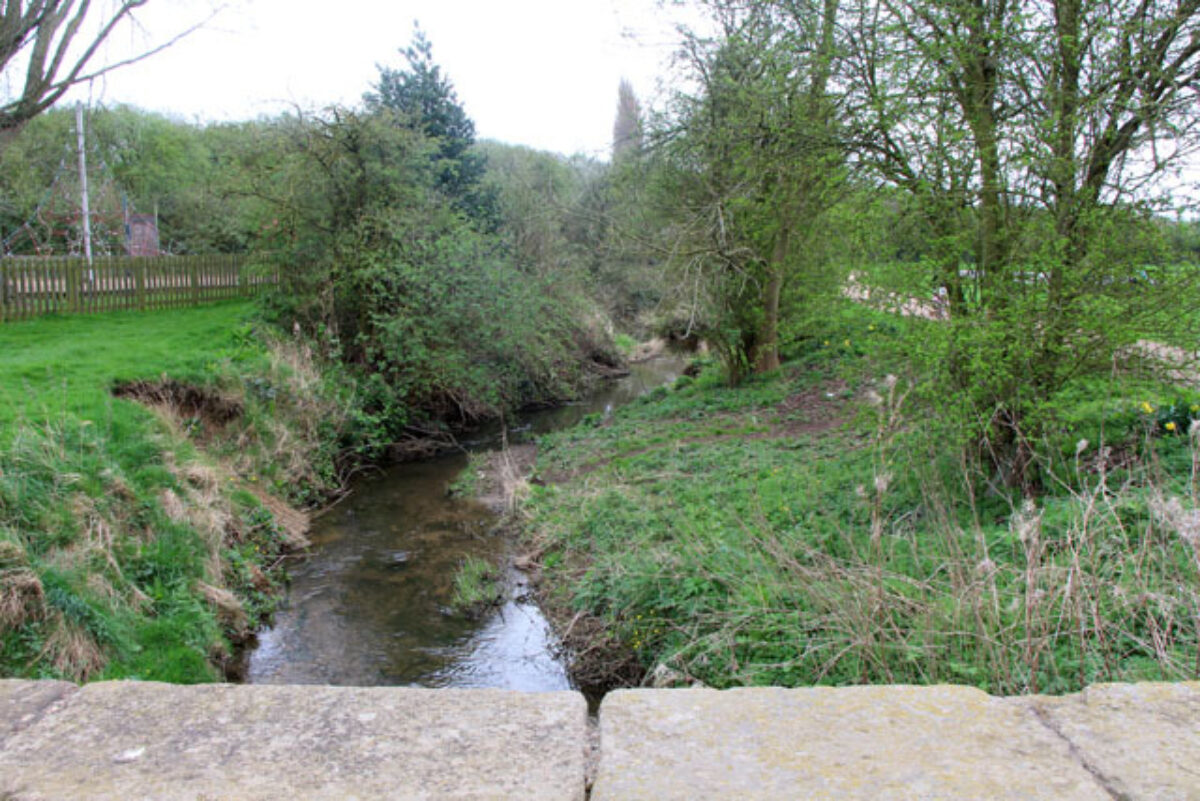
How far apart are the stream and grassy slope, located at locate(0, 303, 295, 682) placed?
1.88 feet

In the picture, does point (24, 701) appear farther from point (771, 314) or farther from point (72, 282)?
point (72, 282)

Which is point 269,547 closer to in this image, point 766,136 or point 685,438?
point 685,438

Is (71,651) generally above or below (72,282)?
below

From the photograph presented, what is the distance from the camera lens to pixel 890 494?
6961 mm

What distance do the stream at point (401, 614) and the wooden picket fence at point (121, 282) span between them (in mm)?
8458

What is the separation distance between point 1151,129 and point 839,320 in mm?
3022

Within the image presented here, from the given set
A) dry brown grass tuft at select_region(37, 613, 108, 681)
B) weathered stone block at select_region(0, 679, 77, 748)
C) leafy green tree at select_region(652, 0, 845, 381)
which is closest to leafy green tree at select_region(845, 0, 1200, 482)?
leafy green tree at select_region(652, 0, 845, 381)

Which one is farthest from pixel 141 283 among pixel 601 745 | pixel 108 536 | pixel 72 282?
pixel 601 745

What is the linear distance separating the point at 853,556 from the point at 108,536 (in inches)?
230

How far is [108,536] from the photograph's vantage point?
260 inches

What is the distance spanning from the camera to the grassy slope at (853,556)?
10.5 ft

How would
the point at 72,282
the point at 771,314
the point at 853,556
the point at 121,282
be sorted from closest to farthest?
the point at 853,556 < the point at 771,314 < the point at 72,282 < the point at 121,282

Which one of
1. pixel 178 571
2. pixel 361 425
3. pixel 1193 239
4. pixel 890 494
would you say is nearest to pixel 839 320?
pixel 890 494

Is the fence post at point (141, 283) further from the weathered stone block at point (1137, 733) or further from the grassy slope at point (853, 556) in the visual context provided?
the weathered stone block at point (1137, 733)
